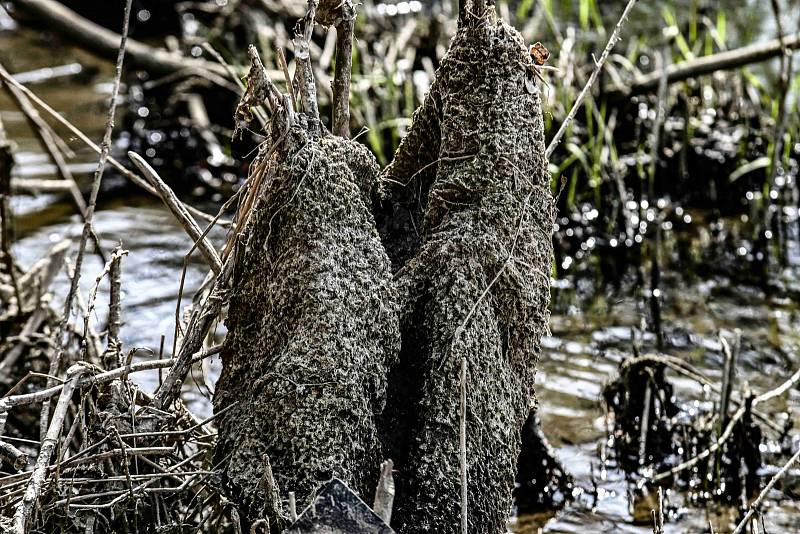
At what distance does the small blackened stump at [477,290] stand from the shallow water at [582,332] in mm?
1369

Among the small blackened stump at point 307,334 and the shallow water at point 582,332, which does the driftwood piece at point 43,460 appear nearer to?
the small blackened stump at point 307,334

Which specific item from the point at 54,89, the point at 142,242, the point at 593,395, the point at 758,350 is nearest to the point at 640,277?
the point at 758,350

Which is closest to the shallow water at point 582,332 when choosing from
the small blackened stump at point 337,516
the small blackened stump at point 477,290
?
the small blackened stump at point 477,290

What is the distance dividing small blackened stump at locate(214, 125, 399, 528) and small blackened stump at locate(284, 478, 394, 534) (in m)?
0.20

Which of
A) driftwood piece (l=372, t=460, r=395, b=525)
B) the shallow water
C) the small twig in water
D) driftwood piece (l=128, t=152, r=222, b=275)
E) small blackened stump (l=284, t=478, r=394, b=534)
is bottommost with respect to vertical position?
the shallow water

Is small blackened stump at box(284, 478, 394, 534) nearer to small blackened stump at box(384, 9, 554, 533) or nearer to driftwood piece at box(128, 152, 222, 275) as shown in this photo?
small blackened stump at box(384, 9, 554, 533)

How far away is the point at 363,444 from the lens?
2.58 meters

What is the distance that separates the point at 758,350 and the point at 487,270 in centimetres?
317

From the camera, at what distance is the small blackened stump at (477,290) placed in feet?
8.66

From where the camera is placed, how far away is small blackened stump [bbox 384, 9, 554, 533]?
104 inches

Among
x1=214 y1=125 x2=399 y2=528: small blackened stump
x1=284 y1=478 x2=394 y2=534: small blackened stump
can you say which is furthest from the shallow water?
x1=284 y1=478 x2=394 y2=534: small blackened stump

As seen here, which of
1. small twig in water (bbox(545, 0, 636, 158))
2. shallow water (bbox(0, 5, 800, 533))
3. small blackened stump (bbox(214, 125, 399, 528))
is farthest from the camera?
shallow water (bbox(0, 5, 800, 533))

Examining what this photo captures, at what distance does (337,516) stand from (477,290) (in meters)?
0.75

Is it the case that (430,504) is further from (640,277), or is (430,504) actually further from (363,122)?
(363,122)
